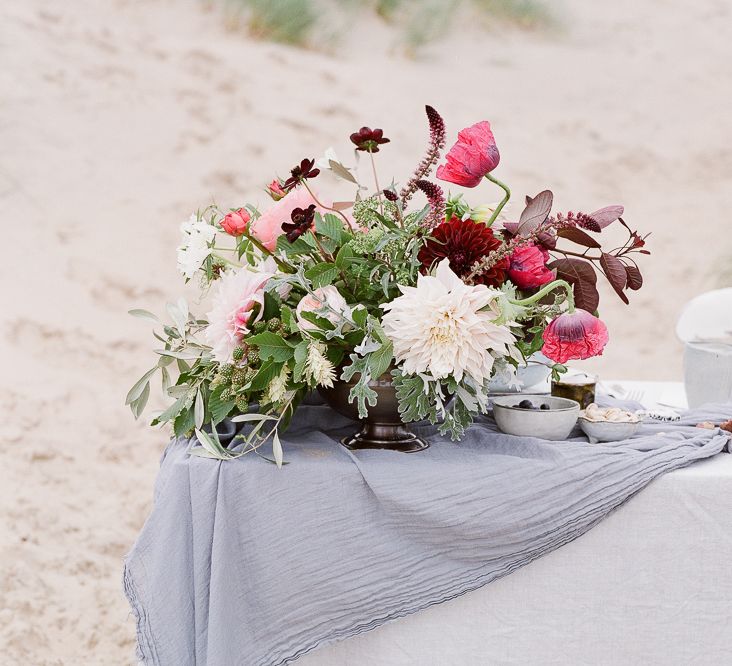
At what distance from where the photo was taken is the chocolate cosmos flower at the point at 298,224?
113cm

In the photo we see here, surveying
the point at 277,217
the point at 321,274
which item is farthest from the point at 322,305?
the point at 277,217

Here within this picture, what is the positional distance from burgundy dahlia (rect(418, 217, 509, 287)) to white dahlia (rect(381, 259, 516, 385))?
0.04m

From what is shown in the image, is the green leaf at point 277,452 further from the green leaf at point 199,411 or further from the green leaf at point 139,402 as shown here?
the green leaf at point 139,402

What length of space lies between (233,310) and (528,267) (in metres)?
0.37

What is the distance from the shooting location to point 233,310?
3.86ft

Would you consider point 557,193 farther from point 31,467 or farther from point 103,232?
point 31,467

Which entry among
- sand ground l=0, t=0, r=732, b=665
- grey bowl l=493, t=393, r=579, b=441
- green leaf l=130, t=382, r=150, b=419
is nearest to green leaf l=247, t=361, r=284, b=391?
green leaf l=130, t=382, r=150, b=419

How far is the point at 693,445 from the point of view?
49.1 inches

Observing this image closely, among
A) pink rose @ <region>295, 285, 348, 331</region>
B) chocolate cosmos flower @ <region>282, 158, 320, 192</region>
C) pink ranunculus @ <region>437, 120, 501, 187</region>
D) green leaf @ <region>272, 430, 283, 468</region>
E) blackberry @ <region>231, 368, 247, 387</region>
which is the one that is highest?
pink ranunculus @ <region>437, 120, 501, 187</region>

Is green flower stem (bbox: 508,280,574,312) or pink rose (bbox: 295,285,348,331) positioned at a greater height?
green flower stem (bbox: 508,280,574,312)

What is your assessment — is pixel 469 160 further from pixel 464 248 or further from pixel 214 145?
pixel 214 145

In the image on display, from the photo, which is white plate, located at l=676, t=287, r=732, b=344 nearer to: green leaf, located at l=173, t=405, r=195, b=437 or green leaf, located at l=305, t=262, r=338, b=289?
green leaf, located at l=305, t=262, r=338, b=289

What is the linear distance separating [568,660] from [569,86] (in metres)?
6.29

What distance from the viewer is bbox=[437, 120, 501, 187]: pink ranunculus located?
1.13 metres
